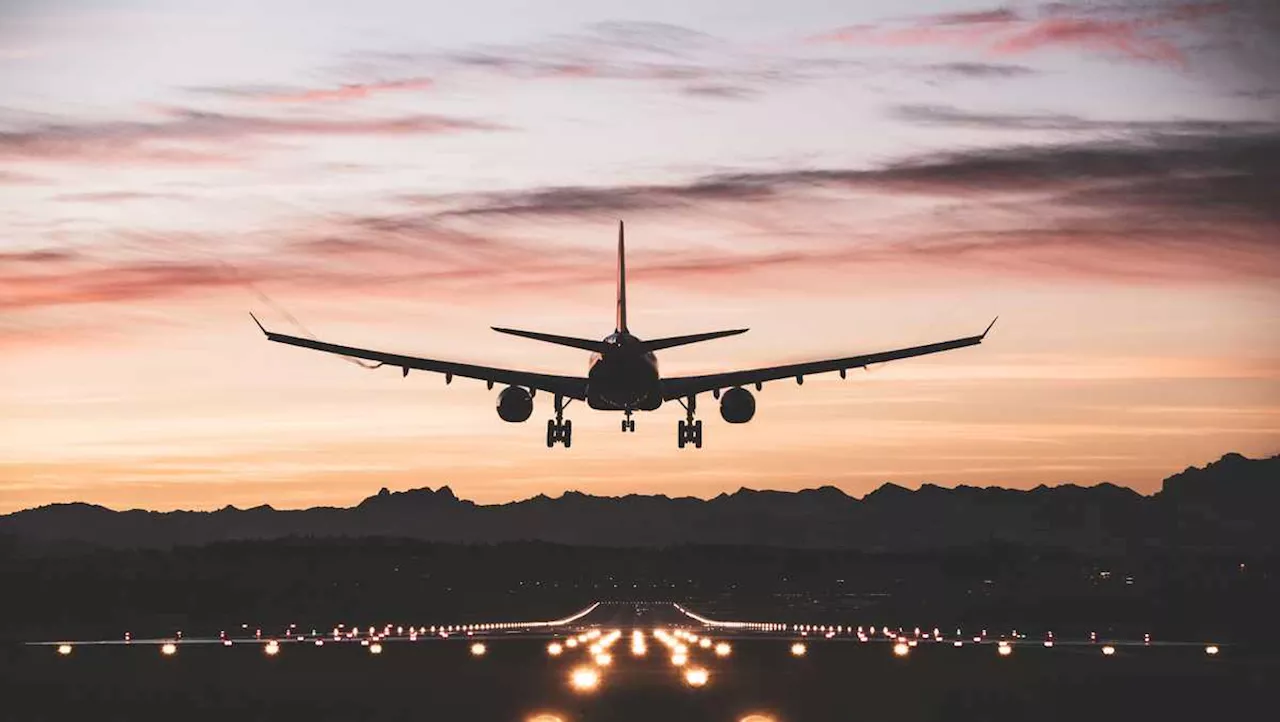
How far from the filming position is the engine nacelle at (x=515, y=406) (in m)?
93.7

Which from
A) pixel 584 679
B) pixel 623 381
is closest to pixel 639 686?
pixel 584 679

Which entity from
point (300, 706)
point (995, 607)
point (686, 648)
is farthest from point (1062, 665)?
point (995, 607)

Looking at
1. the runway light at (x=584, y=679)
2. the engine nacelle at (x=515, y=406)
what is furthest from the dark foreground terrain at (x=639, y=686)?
the engine nacelle at (x=515, y=406)

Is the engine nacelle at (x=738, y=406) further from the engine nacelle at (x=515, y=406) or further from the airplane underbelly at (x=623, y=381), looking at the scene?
the engine nacelle at (x=515, y=406)

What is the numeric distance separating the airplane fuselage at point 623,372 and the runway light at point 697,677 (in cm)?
1549

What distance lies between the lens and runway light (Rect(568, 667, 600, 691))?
6690cm

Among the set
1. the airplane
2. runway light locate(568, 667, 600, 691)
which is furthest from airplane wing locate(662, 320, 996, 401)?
runway light locate(568, 667, 600, 691)

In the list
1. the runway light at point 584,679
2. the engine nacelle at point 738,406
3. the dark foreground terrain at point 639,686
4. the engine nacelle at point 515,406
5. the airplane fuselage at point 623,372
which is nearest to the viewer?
the dark foreground terrain at point 639,686

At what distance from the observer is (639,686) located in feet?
220

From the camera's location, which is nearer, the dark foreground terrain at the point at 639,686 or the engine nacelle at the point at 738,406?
the dark foreground terrain at the point at 639,686

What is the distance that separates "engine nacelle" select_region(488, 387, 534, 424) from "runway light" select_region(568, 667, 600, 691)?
19614 millimetres

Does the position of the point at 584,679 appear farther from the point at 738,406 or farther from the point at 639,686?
the point at 738,406

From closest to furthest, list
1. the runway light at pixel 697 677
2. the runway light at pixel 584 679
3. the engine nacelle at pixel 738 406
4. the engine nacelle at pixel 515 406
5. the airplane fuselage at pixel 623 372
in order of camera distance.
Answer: the runway light at pixel 584 679, the runway light at pixel 697 677, the airplane fuselage at pixel 623 372, the engine nacelle at pixel 515 406, the engine nacelle at pixel 738 406

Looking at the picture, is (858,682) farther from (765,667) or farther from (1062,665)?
(1062,665)
